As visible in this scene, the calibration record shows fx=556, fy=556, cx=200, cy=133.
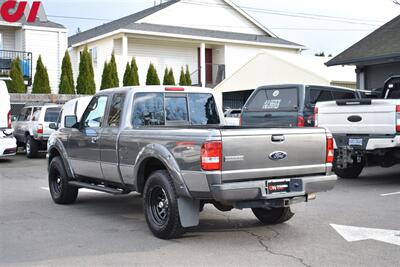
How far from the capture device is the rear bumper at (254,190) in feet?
20.2

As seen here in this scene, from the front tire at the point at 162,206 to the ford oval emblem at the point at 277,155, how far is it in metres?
1.23

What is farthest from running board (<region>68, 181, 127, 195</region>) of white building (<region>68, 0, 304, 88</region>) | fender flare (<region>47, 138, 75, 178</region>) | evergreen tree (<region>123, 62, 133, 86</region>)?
white building (<region>68, 0, 304, 88</region>)

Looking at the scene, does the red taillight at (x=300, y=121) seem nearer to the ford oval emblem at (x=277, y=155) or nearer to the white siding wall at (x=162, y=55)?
the ford oval emblem at (x=277, y=155)

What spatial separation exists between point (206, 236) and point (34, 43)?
25282mm

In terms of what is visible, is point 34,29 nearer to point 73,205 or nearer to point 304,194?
point 73,205

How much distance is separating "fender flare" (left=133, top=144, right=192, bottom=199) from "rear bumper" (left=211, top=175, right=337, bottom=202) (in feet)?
1.56

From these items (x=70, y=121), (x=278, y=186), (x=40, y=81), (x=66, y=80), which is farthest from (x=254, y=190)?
(x=66, y=80)

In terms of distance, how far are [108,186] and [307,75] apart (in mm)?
18287

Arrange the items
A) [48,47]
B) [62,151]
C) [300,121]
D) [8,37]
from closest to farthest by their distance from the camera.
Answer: [62,151]
[300,121]
[8,37]
[48,47]

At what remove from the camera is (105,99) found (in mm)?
8586

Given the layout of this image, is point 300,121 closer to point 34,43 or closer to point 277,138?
point 277,138

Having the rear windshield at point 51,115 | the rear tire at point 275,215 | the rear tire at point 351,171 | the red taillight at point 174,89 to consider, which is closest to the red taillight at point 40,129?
the rear windshield at point 51,115

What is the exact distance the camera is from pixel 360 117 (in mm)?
11141

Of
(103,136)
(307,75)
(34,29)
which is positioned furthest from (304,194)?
(34,29)
